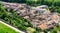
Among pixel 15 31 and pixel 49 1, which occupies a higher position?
pixel 15 31

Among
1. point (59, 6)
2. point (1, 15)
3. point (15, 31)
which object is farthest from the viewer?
point (59, 6)

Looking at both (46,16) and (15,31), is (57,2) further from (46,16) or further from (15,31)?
Answer: (15,31)

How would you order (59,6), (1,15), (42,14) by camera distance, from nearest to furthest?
(1,15) → (42,14) → (59,6)

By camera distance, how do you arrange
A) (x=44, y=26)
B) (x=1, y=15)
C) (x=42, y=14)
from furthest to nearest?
(x=42, y=14) < (x=44, y=26) < (x=1, y=15)

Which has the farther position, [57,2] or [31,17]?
[57,2]

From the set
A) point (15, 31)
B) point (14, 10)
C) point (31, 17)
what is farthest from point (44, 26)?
point (15, 31)

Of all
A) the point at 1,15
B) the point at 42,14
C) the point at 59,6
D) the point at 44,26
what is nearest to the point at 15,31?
the point at 1,15

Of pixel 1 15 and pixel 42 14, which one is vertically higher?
pixel 1 15

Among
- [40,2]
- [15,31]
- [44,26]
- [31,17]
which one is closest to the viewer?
[15,31]

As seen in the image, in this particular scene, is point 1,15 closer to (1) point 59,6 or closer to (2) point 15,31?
(2) point 15,31
